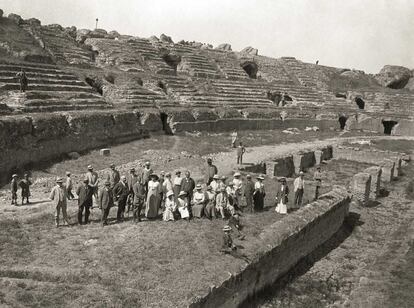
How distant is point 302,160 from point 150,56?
17897 mm

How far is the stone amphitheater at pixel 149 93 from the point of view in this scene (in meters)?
18.9

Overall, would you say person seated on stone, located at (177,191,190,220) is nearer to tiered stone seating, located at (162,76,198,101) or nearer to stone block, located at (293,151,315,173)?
stone block, located at (293,151,315,173)

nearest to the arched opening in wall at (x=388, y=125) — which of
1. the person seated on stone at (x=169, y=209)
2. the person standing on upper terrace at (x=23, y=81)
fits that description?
the person standing on upper terrace at (x=23, y=81)

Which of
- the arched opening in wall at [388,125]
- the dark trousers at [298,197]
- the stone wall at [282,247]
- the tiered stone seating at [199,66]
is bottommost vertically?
the stone wall at [282,247]

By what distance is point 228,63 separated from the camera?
138ft

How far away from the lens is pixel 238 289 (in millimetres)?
8555

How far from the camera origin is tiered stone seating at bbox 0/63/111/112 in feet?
61.8

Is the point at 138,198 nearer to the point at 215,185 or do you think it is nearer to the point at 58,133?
the point at 215,185

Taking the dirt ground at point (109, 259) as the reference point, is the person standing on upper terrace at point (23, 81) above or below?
above

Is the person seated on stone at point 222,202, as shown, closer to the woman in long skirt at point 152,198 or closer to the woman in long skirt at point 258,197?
the woman in long skirt at point 258,197

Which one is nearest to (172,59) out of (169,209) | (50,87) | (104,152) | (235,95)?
(235,95)

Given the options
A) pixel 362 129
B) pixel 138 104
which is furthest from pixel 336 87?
pixel 138 104

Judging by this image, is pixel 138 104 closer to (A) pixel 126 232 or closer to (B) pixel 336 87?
(A) pixel 126 232

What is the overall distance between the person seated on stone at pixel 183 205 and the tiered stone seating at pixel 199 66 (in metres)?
26.2
